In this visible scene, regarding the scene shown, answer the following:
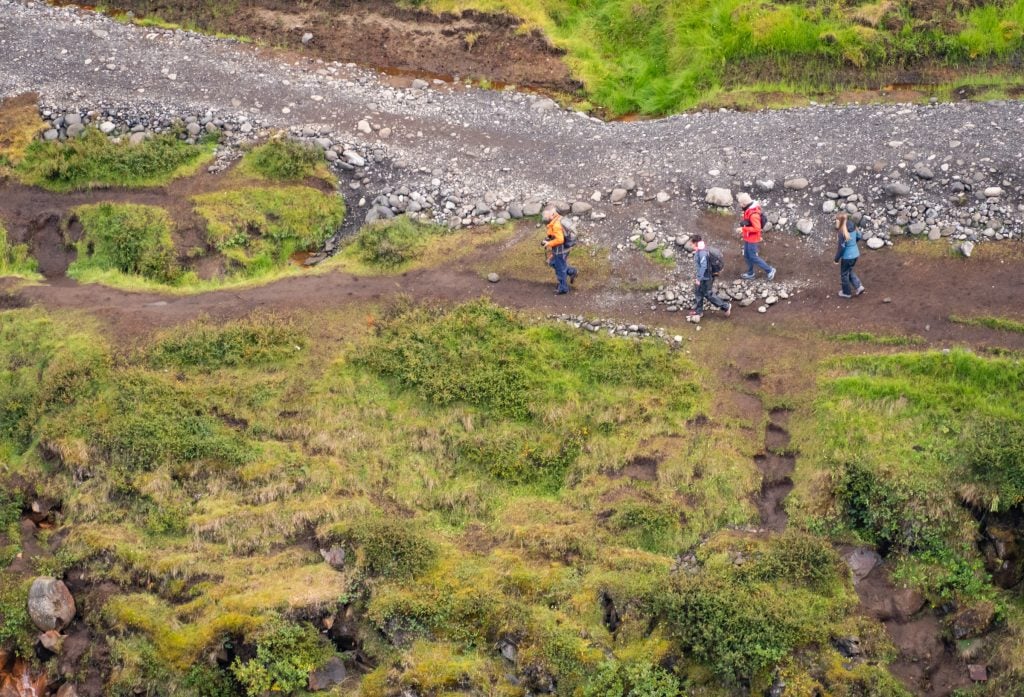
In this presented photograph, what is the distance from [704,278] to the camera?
86.7ft

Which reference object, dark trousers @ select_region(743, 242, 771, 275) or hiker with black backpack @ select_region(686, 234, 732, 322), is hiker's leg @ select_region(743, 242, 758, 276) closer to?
dark trousers @ select_region(743, 242, 771, 275)

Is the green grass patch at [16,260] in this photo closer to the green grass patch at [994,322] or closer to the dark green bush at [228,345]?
the dark green bush at [228,345]

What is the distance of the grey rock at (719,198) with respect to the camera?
1195 inches

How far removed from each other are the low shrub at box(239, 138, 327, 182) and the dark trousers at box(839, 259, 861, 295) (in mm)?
16663

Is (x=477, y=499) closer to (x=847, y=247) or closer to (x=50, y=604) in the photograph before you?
(x=50, y=604)

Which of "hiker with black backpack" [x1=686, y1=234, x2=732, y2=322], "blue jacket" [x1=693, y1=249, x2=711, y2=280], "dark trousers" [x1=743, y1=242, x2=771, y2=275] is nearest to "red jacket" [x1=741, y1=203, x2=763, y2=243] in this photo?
"dark trousers" [x1=743, y1=242, x2=771, y2=275]

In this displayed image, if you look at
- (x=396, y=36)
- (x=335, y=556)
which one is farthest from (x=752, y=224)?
(x=396, y=36)

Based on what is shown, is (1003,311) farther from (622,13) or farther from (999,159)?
(622,13)

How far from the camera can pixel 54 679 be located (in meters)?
21.6

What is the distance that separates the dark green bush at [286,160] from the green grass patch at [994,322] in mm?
19704

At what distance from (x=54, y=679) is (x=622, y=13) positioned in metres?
29.4

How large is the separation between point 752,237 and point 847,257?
2442 mm

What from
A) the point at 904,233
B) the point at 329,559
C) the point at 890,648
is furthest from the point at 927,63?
the point at 329,559

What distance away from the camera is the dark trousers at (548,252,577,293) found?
28188 millimetres
